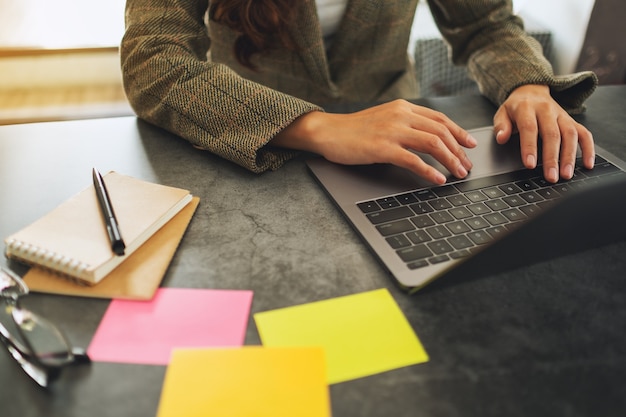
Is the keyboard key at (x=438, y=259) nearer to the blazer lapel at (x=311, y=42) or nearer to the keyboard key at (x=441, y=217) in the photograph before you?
the keyboard key at (x=441, y=217)

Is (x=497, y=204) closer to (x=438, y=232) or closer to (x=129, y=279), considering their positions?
(x=438, y=232)

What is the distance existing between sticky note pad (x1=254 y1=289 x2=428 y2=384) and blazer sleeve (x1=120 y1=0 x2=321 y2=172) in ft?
0.84

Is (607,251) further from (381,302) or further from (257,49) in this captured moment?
(257,49)

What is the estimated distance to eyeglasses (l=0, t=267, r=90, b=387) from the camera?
1.24ft

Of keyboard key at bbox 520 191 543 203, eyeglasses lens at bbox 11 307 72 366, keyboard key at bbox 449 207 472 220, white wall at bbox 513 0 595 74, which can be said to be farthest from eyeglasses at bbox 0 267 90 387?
white wall at bbox 513 0 595 74

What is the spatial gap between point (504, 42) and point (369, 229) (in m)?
0.58

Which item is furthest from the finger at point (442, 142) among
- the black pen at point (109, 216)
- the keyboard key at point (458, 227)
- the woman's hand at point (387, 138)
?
the black pen at point (109, 216)

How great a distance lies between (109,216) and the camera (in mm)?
508

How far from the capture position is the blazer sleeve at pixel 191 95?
2.17ft

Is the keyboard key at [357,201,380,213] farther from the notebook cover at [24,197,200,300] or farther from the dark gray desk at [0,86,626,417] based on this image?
the notebook cover at [24,197,200,300]

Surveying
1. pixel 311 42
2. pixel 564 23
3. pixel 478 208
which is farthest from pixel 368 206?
pixel 564 23

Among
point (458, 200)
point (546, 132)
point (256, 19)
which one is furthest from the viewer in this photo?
point (256, 19)

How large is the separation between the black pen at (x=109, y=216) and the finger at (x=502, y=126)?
520mm

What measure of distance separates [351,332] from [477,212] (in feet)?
0.76
